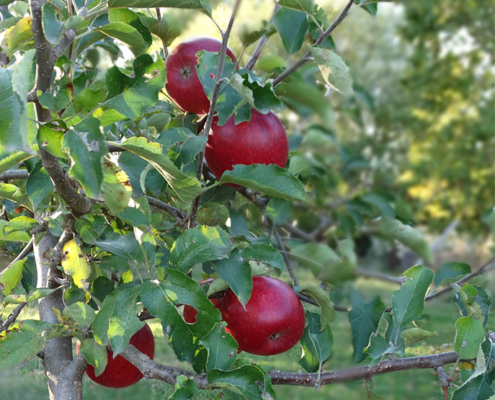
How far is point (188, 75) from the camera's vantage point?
0.83 metres

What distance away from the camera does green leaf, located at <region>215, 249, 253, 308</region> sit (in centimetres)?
69

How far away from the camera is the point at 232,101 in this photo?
71 cm

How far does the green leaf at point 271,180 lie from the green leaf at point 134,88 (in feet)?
0.50

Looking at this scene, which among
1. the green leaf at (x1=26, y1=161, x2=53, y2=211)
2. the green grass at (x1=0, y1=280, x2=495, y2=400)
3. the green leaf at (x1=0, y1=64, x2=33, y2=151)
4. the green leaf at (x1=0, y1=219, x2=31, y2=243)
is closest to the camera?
the green leaf at (x1=0, y1=64, x2=33, y2=151)

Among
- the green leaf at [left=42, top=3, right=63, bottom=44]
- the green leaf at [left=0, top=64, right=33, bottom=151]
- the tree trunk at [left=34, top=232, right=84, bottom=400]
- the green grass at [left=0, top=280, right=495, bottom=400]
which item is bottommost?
the green grass at [left=0, top=280, right=495, bottom=400]

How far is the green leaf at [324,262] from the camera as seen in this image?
2.73 ft

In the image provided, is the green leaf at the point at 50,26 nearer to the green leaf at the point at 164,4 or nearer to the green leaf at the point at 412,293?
the green leaf at the point at 164,4

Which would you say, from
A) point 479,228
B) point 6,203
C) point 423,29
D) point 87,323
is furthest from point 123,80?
point 423,29

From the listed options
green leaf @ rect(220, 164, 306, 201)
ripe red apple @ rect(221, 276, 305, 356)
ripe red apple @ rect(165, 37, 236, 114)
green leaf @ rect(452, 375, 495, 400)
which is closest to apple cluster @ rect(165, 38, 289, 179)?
ripe red apple @ rect(165, 37, 236, 114)

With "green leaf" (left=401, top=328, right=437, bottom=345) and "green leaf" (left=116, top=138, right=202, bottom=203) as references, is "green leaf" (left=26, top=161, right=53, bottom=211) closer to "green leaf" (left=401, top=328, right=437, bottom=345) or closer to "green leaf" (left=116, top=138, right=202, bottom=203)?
"green leaf" (left=116, top=138, right=202, bottom=203)

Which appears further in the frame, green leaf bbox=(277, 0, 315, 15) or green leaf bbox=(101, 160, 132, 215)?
green leaf bbox=(277, 0, 315, 15)

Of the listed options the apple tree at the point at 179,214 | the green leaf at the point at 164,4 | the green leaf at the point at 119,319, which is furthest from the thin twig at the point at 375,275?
the green leaf at the point at 164,4

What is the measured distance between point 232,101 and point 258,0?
40 cm

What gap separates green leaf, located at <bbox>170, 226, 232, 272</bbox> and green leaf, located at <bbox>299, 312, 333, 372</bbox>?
226 millimetres
